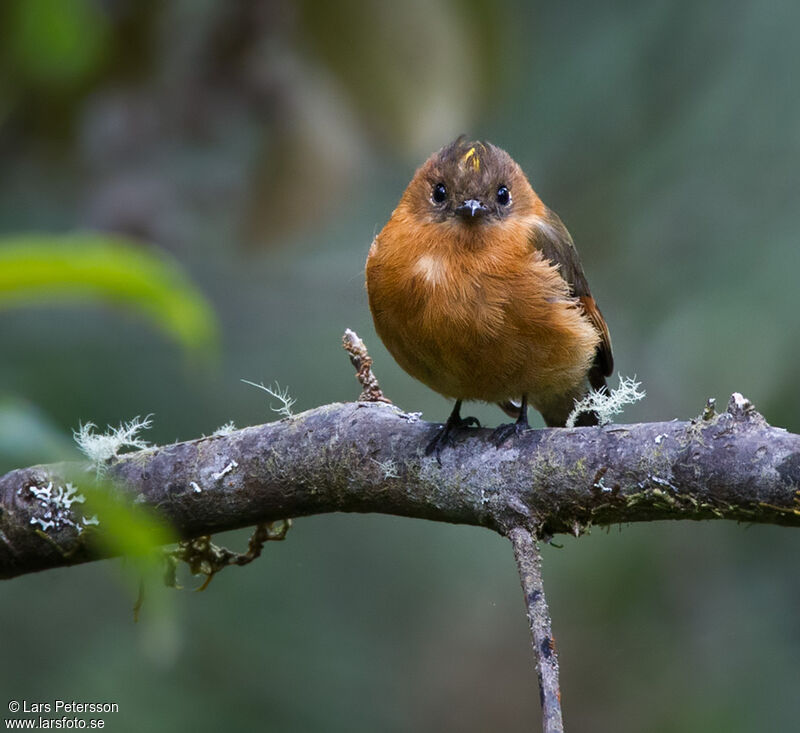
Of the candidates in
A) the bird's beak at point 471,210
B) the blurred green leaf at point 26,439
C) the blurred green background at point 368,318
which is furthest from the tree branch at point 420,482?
the blurred green leaf at point 26,439

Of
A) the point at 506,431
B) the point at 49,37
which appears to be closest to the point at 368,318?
the point at 506,431

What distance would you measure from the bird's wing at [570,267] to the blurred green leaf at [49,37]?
1533mm

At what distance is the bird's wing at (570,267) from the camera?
11.6 ft

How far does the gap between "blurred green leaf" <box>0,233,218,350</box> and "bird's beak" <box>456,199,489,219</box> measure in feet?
8.14

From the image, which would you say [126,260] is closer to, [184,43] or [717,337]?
[184,43]

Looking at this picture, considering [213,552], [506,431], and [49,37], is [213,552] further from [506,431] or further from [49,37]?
[49,37]

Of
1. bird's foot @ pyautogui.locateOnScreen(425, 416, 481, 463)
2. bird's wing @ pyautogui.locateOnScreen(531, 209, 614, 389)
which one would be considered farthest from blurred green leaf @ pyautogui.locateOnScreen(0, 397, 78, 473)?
bird's wing @ pyautogui.locateOnScreen(531, 209, 614, 389)

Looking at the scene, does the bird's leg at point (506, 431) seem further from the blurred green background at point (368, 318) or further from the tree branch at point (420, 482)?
the blurred green background at point (368, 318)

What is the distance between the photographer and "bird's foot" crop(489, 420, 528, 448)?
271cm

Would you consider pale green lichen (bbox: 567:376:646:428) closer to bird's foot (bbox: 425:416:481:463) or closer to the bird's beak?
bird's foot (bbox: 425:416:481:463)

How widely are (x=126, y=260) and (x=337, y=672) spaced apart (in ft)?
13.7

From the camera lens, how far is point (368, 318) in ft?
19.2

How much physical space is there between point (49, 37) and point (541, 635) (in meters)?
1.67

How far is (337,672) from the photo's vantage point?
493cm
